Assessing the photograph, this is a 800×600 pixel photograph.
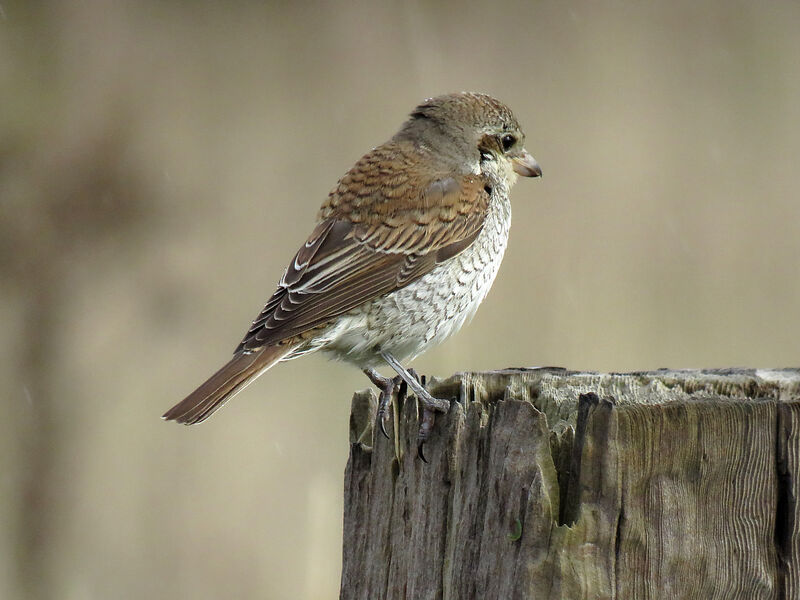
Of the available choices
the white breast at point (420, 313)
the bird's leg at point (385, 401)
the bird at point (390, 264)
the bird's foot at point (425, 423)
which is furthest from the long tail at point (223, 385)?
the bird's foot at point (425, 423)

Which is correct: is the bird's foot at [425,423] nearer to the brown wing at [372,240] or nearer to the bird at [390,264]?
the bird at [390,264]

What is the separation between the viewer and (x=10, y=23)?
4.55 metres

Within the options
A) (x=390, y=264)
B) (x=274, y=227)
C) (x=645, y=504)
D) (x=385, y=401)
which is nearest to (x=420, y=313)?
(x=390, y=264)

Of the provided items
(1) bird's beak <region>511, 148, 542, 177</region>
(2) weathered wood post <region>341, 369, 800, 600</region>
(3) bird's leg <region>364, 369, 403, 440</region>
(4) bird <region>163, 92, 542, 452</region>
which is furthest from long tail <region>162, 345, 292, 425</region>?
(1) bird's beak <region>511, 148, 542, 177</region>

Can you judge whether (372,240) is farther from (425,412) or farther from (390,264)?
(425,412)

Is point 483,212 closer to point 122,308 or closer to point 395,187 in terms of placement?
point 395,187

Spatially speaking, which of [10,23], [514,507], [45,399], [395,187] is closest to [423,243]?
[395,187]

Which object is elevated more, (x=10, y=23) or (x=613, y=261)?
(x=10, y=23)

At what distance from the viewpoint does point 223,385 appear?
112 inches

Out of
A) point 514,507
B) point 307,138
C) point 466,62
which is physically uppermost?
point 466,62

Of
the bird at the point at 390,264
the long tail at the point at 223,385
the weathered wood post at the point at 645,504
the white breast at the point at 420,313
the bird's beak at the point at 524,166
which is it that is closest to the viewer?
the weathered wood post at the point at 645,504

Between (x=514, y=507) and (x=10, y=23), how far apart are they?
379cm

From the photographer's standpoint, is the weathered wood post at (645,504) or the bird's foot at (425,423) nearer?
the weathered wood post at (645,504)

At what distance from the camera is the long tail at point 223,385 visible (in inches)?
108
